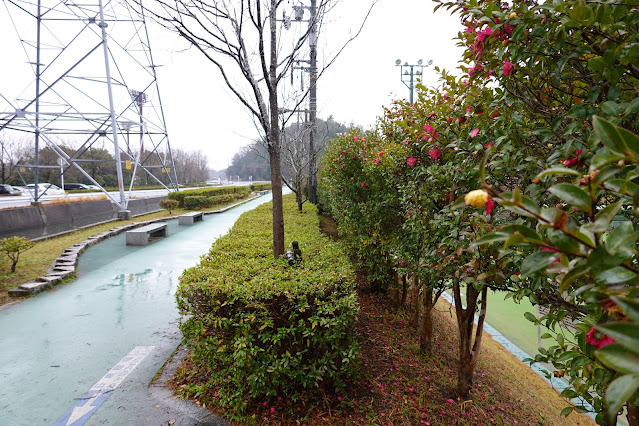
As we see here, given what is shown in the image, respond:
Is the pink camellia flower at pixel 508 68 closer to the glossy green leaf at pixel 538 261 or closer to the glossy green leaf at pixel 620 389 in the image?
the glossy green leaf at pixel 538 261

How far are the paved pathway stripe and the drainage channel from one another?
31 mm

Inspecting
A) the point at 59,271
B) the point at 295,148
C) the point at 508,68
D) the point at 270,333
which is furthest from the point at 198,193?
the point at 508,68

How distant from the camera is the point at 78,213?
13.0 metres

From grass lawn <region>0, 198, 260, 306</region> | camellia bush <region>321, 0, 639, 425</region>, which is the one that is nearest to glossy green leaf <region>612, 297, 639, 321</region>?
camellia bush <region>321, 0, 639, 425</region>

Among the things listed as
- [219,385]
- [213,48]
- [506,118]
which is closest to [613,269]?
[506,118]

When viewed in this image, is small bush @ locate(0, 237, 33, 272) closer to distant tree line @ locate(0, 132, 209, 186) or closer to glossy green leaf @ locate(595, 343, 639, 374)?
glossy green leaf @ locate(595, 343, 639, 374)

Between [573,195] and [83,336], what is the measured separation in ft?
16.6

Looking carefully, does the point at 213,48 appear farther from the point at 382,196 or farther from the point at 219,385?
the point at 219,385

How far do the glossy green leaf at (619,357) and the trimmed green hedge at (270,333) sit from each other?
2.16 meters

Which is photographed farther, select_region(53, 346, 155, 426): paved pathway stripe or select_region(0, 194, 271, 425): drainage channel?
select_region(0, 194, 271, 425): drainage channel

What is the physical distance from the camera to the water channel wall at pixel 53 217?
10.0 m

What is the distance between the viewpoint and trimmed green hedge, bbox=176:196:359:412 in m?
2.57

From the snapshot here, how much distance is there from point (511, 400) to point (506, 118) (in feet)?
10.8

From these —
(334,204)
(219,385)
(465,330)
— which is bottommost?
(219,385)
